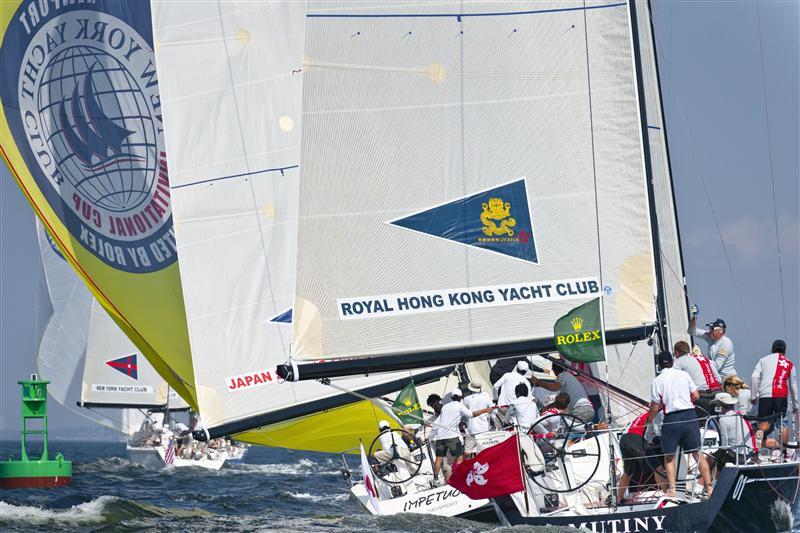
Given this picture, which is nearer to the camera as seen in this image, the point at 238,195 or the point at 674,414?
the point at 674,414

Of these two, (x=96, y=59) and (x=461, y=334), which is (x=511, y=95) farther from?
(x=96, y=59)

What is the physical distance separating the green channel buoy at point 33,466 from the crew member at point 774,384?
1456 cm

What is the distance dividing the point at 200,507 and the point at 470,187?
8839 mm

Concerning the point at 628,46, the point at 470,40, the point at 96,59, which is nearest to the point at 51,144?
the point at 96,59

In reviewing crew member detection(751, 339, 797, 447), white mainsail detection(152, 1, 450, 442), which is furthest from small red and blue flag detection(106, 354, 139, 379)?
crew member detection(751, 339, 797, 447)

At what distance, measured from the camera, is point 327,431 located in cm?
2198

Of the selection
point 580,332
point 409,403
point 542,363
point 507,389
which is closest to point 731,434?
point 580,332

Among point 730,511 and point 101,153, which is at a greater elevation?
point 101,153

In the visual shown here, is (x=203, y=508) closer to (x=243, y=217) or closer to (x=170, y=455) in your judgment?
(x=243, y=217)

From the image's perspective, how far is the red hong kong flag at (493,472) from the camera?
1379cm

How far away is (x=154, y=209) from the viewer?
23094 millimetres

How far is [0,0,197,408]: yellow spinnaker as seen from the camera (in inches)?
886

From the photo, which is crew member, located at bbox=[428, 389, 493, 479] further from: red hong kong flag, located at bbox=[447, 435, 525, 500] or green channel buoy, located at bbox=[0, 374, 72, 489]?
green channel buoy, located at bbox=[0, 374, 72, 489]

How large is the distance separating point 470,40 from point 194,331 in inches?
294
